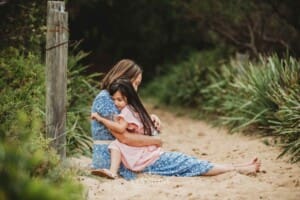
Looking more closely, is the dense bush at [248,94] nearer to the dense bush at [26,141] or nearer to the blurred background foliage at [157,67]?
the blurred background foliage at [157,67]

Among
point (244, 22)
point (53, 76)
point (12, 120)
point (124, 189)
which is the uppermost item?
point (244, 22)

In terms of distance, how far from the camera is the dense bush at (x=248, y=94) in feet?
29.2

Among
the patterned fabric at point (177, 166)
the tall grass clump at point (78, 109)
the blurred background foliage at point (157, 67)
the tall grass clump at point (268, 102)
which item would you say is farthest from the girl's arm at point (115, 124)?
the tall grass clump at point (268, 102)

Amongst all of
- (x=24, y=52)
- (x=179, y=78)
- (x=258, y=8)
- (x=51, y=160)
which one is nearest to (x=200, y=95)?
(x=179, y=78)

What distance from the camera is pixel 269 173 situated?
7.47 meters

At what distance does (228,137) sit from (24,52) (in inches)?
133

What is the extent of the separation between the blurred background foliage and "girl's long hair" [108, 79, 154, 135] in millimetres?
884

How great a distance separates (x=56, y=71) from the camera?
22.9 ft

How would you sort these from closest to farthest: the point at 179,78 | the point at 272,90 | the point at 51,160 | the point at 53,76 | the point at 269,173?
the point at 51,160 < the point at 53,76 < the point at 269,173 < the point at 272,90 < the point at 179,78

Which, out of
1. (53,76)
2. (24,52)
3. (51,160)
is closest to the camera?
(51,160)

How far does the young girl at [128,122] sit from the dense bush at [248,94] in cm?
191

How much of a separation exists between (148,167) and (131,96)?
0.76 metres

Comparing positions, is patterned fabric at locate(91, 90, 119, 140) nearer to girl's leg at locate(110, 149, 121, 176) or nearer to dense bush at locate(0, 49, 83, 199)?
girl's leg at locate(110, 149, 121, 176)

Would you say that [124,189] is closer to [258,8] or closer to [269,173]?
[269,173]
